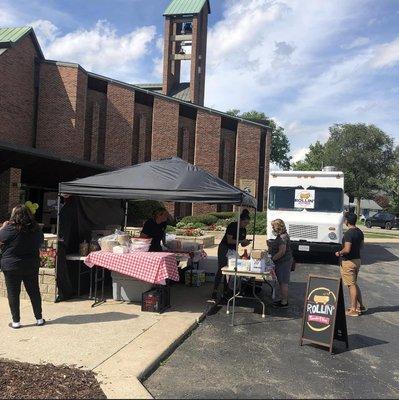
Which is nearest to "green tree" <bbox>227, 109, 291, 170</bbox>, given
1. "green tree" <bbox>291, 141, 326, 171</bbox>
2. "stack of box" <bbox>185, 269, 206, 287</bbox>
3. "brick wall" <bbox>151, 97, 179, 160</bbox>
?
"green tree" <bbox>291, 141, 326, 171</bbox>

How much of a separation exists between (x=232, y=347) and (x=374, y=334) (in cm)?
247

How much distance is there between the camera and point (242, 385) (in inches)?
185

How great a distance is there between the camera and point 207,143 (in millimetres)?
32750

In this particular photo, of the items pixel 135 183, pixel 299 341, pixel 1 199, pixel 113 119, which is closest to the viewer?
pixel 299 341

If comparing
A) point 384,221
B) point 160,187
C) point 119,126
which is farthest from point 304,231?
point 384,221

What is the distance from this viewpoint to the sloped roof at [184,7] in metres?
47.1

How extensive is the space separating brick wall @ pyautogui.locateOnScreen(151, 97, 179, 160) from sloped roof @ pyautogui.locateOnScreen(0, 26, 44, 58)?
8224 millimetres

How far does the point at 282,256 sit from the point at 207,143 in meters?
24.9

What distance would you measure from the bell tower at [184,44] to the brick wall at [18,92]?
895 inches

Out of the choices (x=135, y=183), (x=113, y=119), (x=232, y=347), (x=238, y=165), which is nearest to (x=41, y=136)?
(x=113, y=119)

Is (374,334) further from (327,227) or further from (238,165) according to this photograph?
(238,165)

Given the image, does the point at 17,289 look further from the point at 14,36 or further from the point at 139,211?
the point at 14,36

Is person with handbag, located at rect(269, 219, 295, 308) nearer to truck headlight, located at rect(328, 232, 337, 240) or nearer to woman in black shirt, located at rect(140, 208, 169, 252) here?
woman in black shirt, located at rect(140, 208, 169, 252)

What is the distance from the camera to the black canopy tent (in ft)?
24.3
